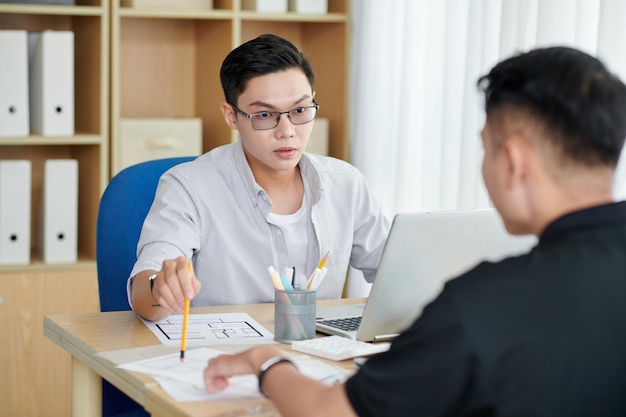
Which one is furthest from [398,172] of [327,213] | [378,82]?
[327,213]

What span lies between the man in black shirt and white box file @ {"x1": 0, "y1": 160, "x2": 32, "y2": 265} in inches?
90.0

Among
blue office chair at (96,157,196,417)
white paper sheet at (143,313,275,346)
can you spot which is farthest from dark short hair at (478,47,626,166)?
blue office chair at (96,157,196,417)

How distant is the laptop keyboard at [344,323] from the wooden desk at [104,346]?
0.37ft

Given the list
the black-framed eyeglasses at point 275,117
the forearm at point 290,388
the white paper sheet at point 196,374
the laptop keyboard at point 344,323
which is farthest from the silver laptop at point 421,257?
the black-framed eyeglasses at point 275,117

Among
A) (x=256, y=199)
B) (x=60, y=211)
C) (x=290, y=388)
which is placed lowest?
(x=60, y=211)

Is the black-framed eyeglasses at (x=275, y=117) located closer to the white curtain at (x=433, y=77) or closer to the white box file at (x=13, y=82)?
the white curtain at (x=433, y=77)

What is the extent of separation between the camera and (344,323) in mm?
1901

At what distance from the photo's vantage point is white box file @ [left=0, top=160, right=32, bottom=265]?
3174 mm

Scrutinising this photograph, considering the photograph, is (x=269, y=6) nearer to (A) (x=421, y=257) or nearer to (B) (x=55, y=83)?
(B) (x=55, y=83)

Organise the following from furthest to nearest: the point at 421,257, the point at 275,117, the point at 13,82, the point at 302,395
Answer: the point at 13,82
the point at 275,117
the point at 421,257
the point at 302,395

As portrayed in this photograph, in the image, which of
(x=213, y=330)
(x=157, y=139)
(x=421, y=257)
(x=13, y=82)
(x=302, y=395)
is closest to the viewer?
(x=302, y=395)

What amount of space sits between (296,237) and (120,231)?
16.3 inches

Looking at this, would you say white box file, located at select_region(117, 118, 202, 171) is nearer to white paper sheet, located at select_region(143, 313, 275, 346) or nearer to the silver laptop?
white paper sheet, located at select_region(143, 313, 275, 346)

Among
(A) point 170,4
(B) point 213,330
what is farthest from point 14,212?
(B) point 213,330
